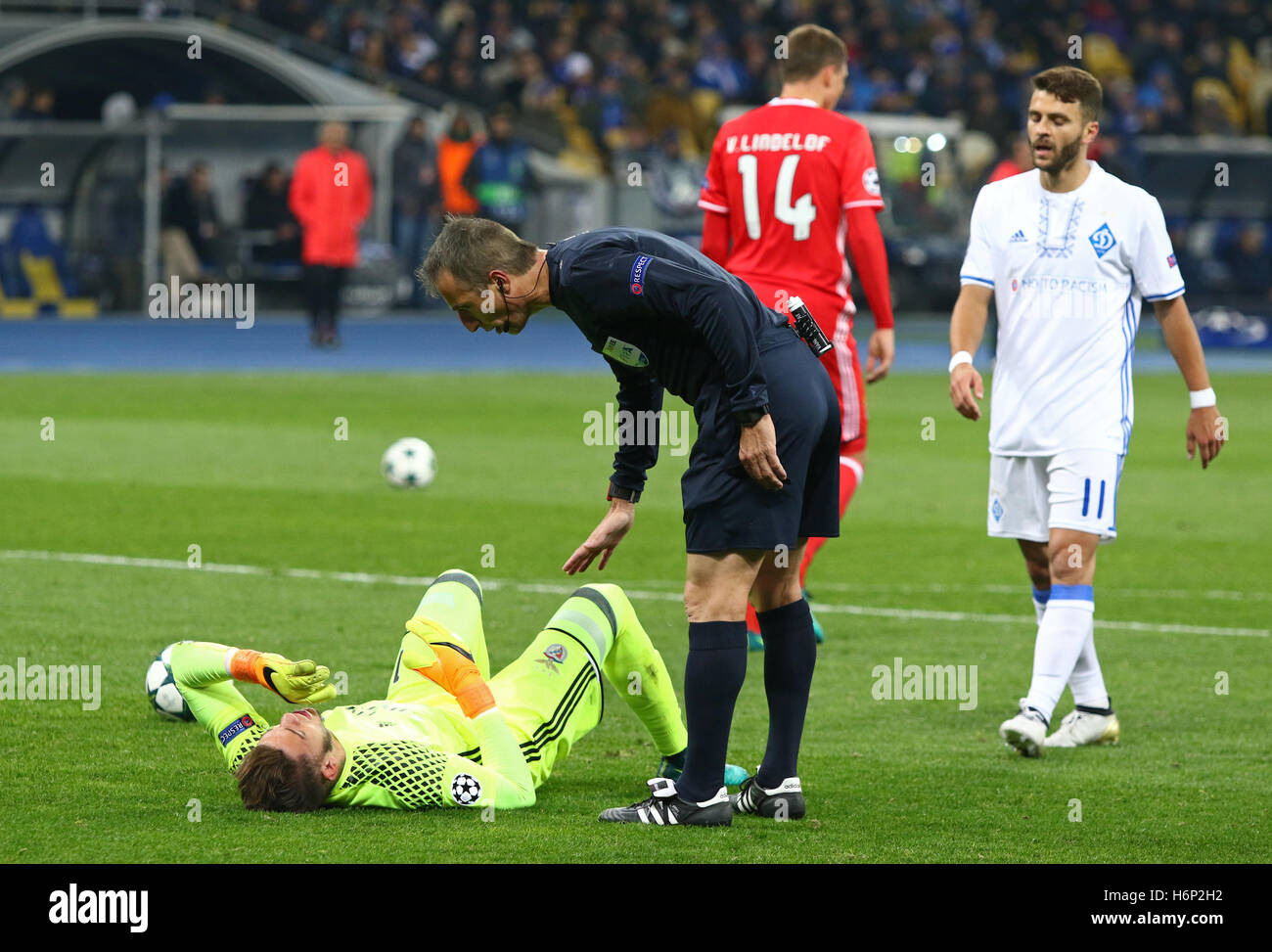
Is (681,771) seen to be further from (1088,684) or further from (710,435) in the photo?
(1088,684)

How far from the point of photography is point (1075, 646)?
6066mm

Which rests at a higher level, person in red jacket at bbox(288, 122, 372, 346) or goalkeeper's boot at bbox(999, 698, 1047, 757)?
person in red jacket at bbox(288, 122, 372, 346)

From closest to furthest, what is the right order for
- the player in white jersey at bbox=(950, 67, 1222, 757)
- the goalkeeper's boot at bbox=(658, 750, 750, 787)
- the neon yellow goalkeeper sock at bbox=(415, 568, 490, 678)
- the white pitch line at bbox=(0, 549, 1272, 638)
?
the neon yellow goalkeeper sock at bbox=(415, 568, 490, 678) → the goalkeeper's boot at bbox=(658, 750, 750, 787) → the player in white jersey at bbox=(950, 67, 1222, 757) → the white pitch line at bbox=(0, 549, 1272, 638)

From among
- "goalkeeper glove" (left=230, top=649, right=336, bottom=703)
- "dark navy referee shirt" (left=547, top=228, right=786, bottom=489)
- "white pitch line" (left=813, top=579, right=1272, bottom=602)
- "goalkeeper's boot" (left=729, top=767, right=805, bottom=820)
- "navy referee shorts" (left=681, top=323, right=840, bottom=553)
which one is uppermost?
"dark navy referee shirt" (left=547, top=228, right=786, bottom=489)

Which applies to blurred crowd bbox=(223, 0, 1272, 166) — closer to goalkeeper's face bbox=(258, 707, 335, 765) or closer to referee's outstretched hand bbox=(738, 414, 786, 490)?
goalkeeper's face bbox=(258, 707, 335, 765)

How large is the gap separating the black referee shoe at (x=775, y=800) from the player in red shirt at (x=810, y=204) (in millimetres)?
2686

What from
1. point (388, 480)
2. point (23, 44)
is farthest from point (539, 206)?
point (388, 480)

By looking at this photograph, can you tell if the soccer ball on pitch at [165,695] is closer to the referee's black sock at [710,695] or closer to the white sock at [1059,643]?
the referee's black sock at [710,695]

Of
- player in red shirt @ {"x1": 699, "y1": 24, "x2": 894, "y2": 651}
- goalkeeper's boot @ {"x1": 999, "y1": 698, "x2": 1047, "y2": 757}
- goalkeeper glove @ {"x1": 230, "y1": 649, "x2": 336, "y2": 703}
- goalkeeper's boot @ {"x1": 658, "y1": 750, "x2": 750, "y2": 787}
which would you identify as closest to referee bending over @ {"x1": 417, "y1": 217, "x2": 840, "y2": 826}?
goalkeeper's boot @ {"x1": 658, "y1": 750, "x2": 750, "y2": 787}

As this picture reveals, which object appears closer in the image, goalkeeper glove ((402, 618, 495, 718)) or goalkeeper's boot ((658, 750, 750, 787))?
goalkeeper glove ((402, 618, 495, 718))

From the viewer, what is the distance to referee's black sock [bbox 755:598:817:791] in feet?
16.7

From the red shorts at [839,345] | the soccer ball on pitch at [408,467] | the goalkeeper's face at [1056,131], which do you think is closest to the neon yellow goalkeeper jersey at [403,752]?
the goalkeeper's face at [1056,131]

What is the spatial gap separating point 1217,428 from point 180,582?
4.77 meters

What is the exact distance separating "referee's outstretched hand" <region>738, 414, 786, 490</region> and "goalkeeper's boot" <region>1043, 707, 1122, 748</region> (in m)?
2.04
